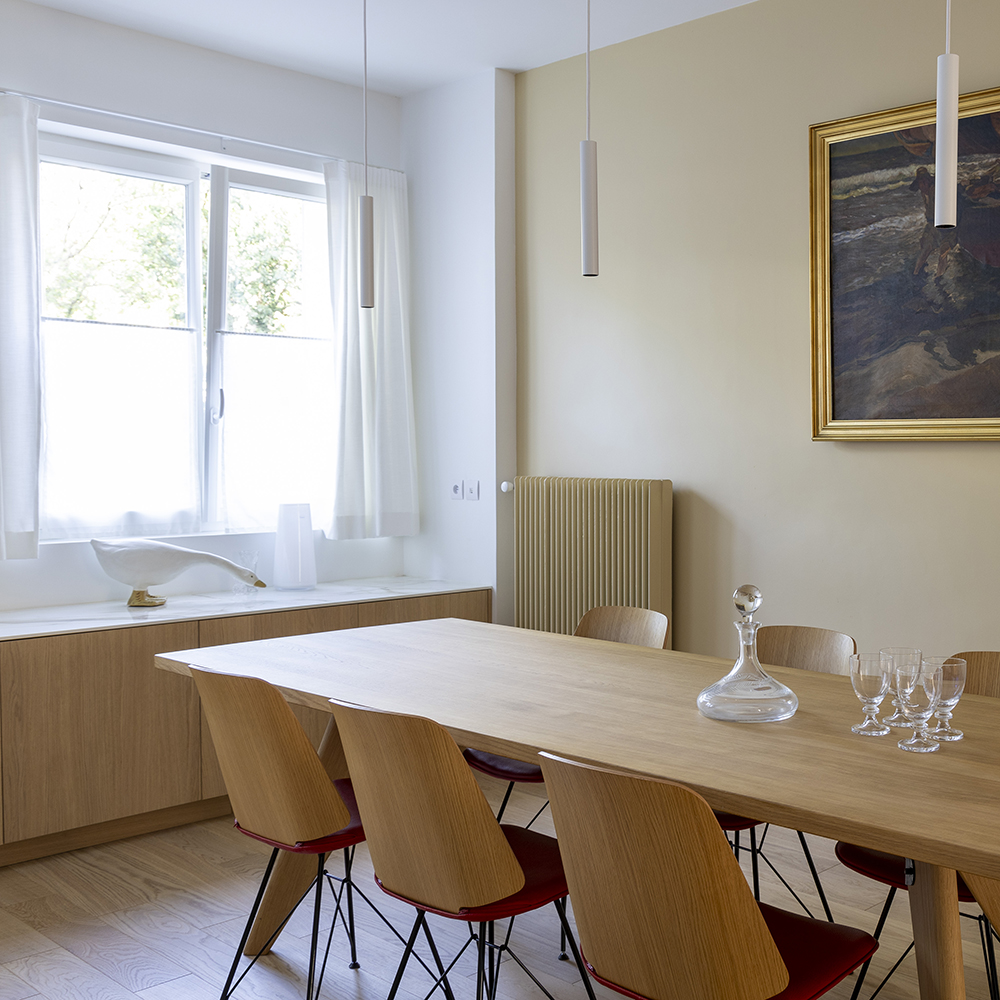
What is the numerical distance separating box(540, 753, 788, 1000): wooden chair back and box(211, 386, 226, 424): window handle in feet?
10.8

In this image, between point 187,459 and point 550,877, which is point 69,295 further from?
point 550,877

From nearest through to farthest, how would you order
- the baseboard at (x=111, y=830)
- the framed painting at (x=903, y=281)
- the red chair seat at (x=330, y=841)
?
the red chair seat at (x=330, y=841) → the framed painting at (x=903, y=281) → the baseboard at (x=111, y=830)

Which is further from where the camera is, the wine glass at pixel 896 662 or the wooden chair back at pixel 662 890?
the wine glass at pixel 896 662

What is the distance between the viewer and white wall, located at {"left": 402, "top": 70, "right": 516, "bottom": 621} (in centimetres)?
482

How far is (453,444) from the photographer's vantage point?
5.04m

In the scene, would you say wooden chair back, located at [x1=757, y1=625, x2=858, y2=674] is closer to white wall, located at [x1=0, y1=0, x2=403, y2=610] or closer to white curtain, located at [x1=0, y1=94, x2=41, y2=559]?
white wall, located at [x1=0, y1=0, x2=403, y2=610]

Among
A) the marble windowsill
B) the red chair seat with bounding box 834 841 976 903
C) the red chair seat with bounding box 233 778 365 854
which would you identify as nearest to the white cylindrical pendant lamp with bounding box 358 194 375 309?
the red chair seat with bounding box 233 778 365 854

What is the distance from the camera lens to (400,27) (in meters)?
4.26

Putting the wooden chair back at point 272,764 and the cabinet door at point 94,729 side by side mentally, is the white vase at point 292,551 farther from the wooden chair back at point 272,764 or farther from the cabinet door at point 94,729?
the wooden chair back at point 272,764

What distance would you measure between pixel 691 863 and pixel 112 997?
1834 mm

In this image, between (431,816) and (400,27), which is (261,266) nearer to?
(400,27)

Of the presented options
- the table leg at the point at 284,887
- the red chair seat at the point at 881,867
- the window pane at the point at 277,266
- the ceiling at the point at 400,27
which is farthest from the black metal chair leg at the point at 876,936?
the window pane at the point at 277,266

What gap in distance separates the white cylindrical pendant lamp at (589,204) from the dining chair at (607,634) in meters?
1.14

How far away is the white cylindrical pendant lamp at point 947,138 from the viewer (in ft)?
6.52
